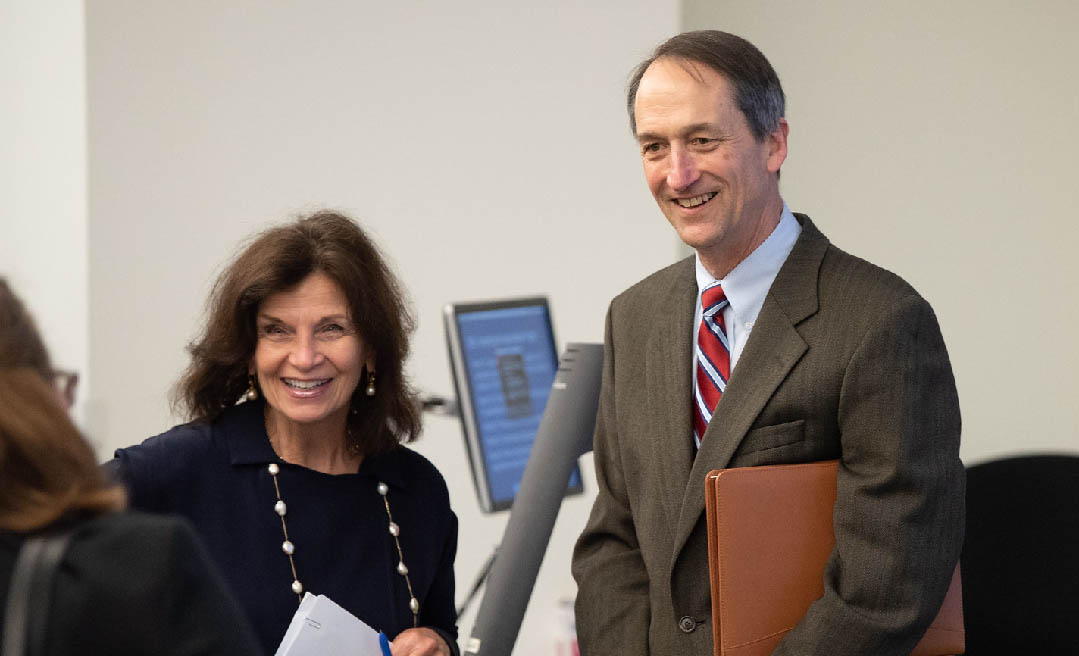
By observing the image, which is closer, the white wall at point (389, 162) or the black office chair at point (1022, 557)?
the black office chair at point (1022, 557)

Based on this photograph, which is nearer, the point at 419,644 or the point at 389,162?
the point at 419,644

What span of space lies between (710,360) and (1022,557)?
5.29ft

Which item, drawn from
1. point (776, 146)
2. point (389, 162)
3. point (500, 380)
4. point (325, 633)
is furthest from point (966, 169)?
point (325, 633)

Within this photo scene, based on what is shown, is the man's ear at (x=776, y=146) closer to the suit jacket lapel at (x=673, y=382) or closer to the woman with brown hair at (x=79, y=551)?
the suit jacket lapel at (x=673, y=382)

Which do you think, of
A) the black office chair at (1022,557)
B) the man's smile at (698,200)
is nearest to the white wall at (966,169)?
the black office chair at (1022,557)

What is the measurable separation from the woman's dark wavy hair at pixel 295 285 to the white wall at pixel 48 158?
1285 mm

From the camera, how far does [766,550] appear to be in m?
1.74

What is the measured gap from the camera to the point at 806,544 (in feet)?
5.78

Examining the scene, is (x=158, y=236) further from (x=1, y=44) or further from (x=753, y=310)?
(x=753, y=310)

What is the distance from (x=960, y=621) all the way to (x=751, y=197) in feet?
2.23

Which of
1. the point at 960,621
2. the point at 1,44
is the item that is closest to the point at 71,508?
the point at 960,621

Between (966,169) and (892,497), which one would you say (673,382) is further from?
(966,169)

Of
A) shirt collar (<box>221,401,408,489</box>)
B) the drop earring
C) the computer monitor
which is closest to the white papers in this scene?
shirt collar (<box>221,401,408,489</box>)

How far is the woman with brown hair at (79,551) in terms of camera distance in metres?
1.05
